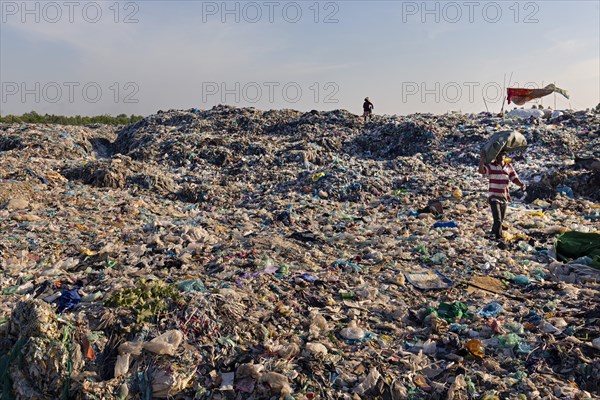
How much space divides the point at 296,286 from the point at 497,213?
9.88ft

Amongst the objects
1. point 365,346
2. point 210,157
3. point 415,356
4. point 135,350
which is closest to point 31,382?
point 135,350

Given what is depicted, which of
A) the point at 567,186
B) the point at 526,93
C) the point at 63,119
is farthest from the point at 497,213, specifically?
the point at 63,119

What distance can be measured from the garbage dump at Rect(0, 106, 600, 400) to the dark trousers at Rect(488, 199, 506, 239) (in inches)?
6.5

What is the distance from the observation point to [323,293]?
3.77m

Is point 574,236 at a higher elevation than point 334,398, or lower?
higher

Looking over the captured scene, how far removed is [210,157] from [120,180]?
3.22 m

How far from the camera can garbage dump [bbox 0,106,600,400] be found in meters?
2.62

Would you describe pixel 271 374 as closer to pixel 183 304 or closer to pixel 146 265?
pixel 183 304

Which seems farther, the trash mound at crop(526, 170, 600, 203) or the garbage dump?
the trash mound at crop(526, 170, 600, 203)

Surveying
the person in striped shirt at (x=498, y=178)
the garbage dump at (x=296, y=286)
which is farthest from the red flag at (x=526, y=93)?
the person in striped shirt at (x=498, y=178)

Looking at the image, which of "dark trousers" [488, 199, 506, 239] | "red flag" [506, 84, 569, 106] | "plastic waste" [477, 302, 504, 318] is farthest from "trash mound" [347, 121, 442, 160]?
"plastic waste" [477, 302, 504, 318]

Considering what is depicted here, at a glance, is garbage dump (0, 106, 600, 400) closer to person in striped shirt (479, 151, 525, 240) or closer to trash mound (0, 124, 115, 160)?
person in striped shirt (479, 151, 525, 240)

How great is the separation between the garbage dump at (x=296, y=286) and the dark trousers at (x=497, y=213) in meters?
0.17

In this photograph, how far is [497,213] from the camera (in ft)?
17.5
